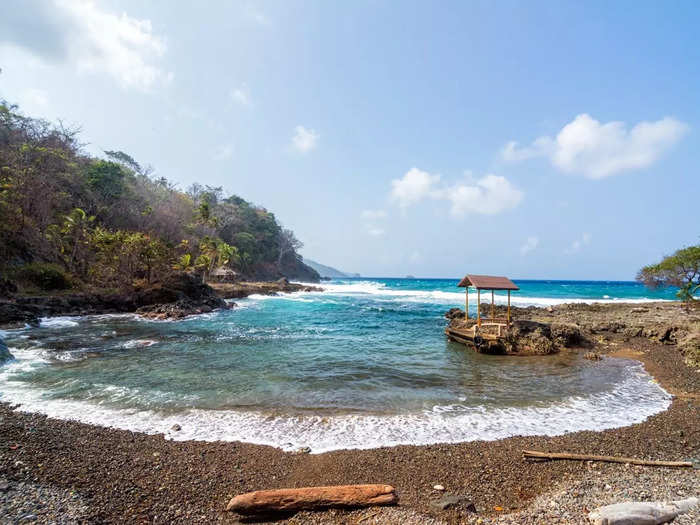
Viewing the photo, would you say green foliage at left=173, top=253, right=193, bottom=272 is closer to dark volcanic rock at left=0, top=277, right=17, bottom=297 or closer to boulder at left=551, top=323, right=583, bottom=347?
dark volcanic rock at left=0, top=277, right=17, bottom=297

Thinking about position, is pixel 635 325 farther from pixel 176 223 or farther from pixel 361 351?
pixel 176 223

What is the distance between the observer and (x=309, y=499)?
13.2 feet

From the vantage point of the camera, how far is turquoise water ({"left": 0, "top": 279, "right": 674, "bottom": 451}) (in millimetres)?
6867

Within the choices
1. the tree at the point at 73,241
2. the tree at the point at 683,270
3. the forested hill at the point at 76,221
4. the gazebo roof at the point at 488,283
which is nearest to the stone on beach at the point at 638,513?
the gazebo roof at the point at 488,283

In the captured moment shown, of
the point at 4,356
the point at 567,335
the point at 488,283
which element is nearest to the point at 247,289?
the point at 4,356

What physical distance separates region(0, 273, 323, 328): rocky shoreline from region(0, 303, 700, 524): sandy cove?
693 inches

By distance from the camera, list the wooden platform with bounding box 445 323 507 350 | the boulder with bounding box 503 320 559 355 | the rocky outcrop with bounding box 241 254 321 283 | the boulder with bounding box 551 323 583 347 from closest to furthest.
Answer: the boulder with bounding box 503 320 559 355 → the wooden platform with bounding box 445 323 507 350 → the boulder with bounding box 551 323 583 347 → the rocky outcrop with bounding box 241 254 321 283

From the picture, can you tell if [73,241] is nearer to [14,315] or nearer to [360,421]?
[14,315]

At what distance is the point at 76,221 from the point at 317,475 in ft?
121

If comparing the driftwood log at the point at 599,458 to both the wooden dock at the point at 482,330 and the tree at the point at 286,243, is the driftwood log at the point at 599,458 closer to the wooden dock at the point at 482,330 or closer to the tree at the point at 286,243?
the wooden dock at the point at 482,330

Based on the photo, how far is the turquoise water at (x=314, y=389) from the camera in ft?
22.5

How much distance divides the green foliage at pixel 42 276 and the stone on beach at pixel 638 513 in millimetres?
34672

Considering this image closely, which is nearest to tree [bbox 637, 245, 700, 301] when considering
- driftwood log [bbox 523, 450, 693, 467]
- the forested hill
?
driftwood log [bbox 523, 450, 693, 467]

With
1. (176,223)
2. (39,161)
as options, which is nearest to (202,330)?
(39,161)
